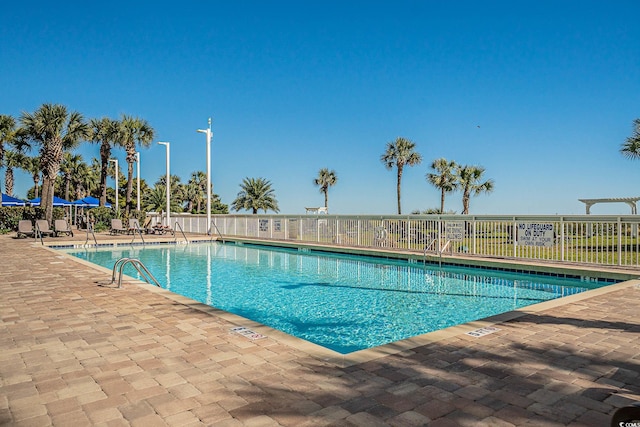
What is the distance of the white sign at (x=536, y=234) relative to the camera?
10.1 metres

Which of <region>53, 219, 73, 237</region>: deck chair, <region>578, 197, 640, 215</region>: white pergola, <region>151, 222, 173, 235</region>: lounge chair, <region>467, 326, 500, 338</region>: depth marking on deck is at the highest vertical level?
<region>578, 197, 640, 215</region>: white pergola

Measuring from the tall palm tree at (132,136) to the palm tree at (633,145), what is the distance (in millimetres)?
25930

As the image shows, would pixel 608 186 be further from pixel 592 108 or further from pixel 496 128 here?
pixel 496 128

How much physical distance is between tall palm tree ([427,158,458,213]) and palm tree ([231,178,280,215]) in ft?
51.1

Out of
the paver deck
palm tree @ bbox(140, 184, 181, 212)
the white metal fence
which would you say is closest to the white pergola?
the white metal fence

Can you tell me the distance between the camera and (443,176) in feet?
116

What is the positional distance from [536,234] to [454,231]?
2.17 meters

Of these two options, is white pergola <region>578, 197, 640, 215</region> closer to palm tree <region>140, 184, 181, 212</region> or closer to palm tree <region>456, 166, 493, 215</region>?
palm tree <region>456, 166, 493, 215</region>

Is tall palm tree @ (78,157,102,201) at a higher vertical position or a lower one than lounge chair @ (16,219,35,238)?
higher

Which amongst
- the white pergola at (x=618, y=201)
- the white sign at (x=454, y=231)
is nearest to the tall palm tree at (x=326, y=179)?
the white pergola at (x=618, y=201)

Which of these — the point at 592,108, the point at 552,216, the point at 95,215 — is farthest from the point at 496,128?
the point at 95,215

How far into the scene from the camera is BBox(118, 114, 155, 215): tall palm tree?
89.5 ft

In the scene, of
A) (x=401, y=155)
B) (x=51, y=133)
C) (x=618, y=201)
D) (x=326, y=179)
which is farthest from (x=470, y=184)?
(x=51, y=133)

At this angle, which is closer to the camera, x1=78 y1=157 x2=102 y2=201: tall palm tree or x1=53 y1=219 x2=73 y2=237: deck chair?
x1=53 y1=219 x2=73 y2=237: deck chair
